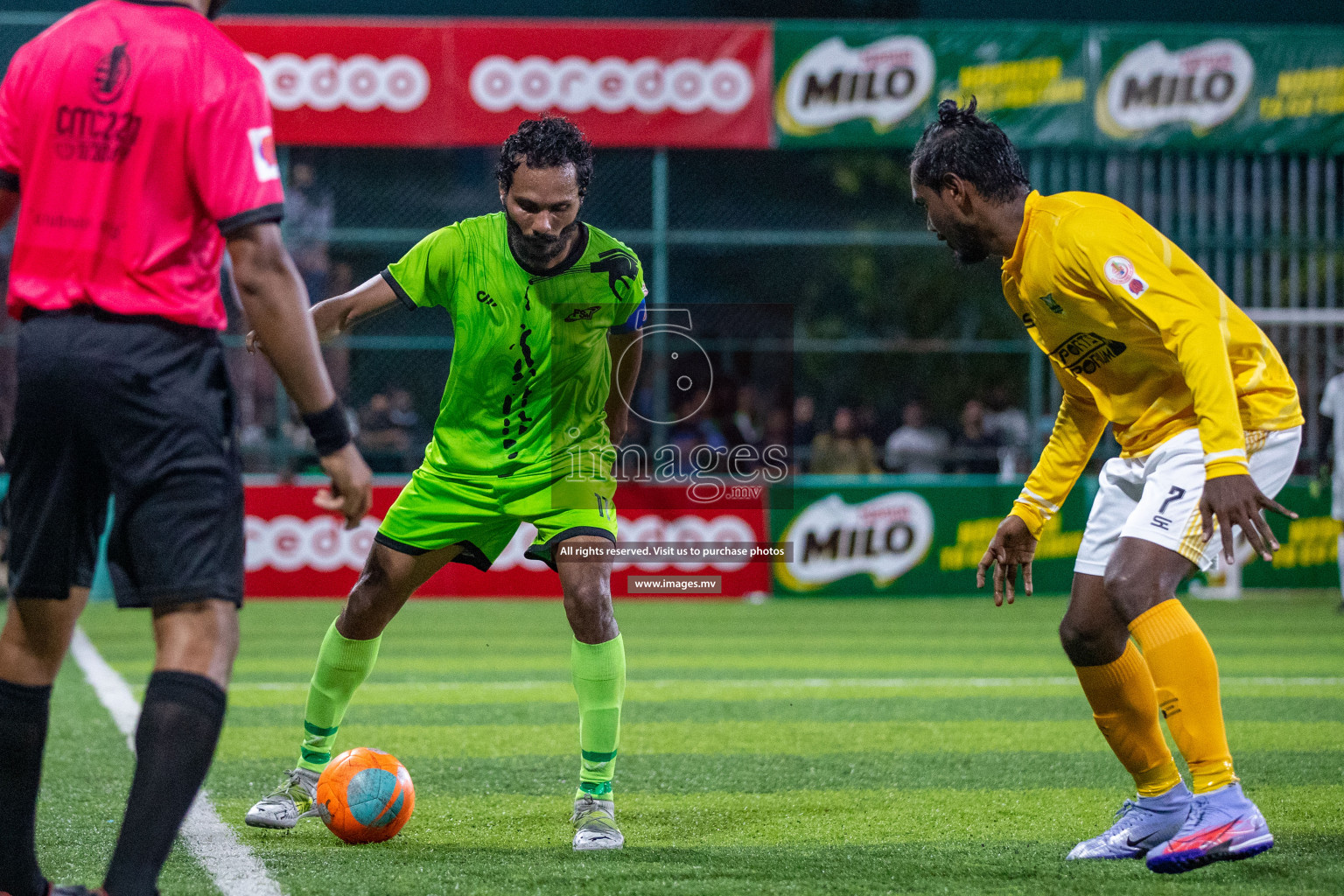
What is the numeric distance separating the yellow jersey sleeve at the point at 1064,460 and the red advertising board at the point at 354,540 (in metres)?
10.3

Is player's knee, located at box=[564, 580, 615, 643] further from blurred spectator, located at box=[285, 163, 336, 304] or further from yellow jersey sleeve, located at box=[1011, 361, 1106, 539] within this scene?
blurred spectator, located at box=[285, 163, 336, 304]

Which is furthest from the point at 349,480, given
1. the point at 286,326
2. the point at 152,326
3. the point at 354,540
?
the point at 354,540

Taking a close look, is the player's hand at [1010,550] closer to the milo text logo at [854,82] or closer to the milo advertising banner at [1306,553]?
the milo text logo at [854,82]

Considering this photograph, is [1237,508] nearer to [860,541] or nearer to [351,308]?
[351,308]

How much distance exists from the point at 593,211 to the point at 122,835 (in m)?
18.0

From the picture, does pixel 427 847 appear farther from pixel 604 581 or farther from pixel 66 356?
pixel 66 356

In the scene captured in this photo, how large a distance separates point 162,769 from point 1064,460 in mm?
2850

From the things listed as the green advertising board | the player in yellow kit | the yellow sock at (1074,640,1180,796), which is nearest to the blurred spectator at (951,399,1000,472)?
the green advertising board

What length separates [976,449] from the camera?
54.1ft

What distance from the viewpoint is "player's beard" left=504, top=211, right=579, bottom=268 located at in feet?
15.6

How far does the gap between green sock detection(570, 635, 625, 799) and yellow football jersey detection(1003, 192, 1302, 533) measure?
1.66 m

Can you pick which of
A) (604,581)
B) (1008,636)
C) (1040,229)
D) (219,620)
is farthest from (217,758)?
(1008,636)

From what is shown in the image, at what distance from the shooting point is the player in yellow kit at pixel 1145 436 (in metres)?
3.86

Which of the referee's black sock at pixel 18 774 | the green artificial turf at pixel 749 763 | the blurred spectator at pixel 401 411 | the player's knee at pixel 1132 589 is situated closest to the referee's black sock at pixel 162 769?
the referee's black sock at pixel 18 774
